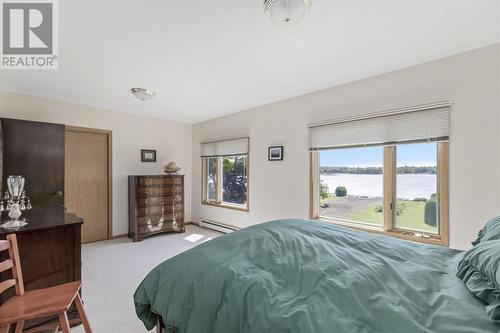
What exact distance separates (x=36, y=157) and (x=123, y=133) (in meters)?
1.42

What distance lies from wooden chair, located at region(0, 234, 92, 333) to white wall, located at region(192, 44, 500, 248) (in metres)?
2.73

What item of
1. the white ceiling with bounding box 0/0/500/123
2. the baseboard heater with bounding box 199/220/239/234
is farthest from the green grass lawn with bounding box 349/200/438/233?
the baseboard heater with bounding box 199/220/239/234

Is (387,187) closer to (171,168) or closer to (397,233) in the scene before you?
(397,233)

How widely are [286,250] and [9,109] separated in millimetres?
4237

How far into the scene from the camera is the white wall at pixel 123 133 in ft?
11.5

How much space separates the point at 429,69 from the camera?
7.97ft

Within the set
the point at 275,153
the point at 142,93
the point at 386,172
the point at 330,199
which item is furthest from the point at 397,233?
the point at 142,93

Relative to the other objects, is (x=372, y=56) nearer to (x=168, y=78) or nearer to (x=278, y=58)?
(x=278, y=58)

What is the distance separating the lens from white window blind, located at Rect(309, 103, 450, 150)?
2.37 m

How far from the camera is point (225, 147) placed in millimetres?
4676

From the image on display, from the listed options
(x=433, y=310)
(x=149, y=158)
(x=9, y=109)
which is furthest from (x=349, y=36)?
(x=9, y=109)

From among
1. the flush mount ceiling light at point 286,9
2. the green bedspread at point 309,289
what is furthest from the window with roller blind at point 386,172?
the flush mount ceiling light at point 286,9

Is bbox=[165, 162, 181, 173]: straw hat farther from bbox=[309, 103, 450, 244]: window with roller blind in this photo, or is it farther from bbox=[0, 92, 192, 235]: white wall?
bbox=[309, 103, 450, 244]: window with roller blind

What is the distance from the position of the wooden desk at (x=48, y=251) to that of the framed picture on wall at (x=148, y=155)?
273cm
